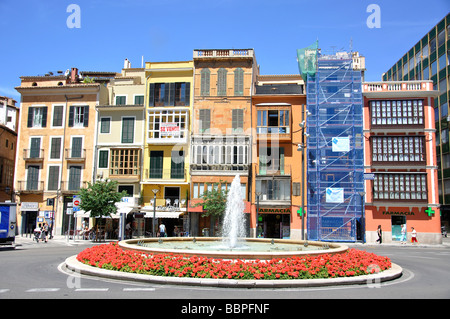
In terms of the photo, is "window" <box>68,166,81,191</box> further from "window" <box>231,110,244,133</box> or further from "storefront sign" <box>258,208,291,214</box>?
"storefront sign" <box>258,208,291,214</box>

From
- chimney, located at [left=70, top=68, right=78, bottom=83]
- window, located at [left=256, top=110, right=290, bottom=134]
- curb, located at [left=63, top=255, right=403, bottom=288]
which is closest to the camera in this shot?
curb, located at [left=63, top=255, right=403, bottom=288]

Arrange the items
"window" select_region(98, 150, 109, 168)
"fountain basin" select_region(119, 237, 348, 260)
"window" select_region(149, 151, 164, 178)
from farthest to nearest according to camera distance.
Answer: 1. "window" select_region(98, 150, 109, 168)
2. "window" select_region(149, 151, 164, 178)
3. "fountain basin" select_region(119, 237, 348, 260)

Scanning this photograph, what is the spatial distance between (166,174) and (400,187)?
74.4 ft

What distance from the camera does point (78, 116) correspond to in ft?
148

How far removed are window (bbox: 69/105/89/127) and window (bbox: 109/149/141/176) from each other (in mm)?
4963

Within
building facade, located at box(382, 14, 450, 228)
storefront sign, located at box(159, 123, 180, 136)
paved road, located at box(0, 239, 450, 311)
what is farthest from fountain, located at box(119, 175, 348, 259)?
building facade, located at box(382, 14, 450, 228)

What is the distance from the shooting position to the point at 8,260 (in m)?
18.9

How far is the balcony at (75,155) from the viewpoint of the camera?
4366 cm

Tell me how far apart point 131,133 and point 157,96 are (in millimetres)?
4833

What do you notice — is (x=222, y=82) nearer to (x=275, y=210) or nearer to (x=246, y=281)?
(x=275, y=210)

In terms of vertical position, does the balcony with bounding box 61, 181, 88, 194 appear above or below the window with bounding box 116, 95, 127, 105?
below

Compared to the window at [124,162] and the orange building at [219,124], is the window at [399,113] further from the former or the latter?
the window at [124,162]

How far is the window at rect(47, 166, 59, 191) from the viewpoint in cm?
4356
